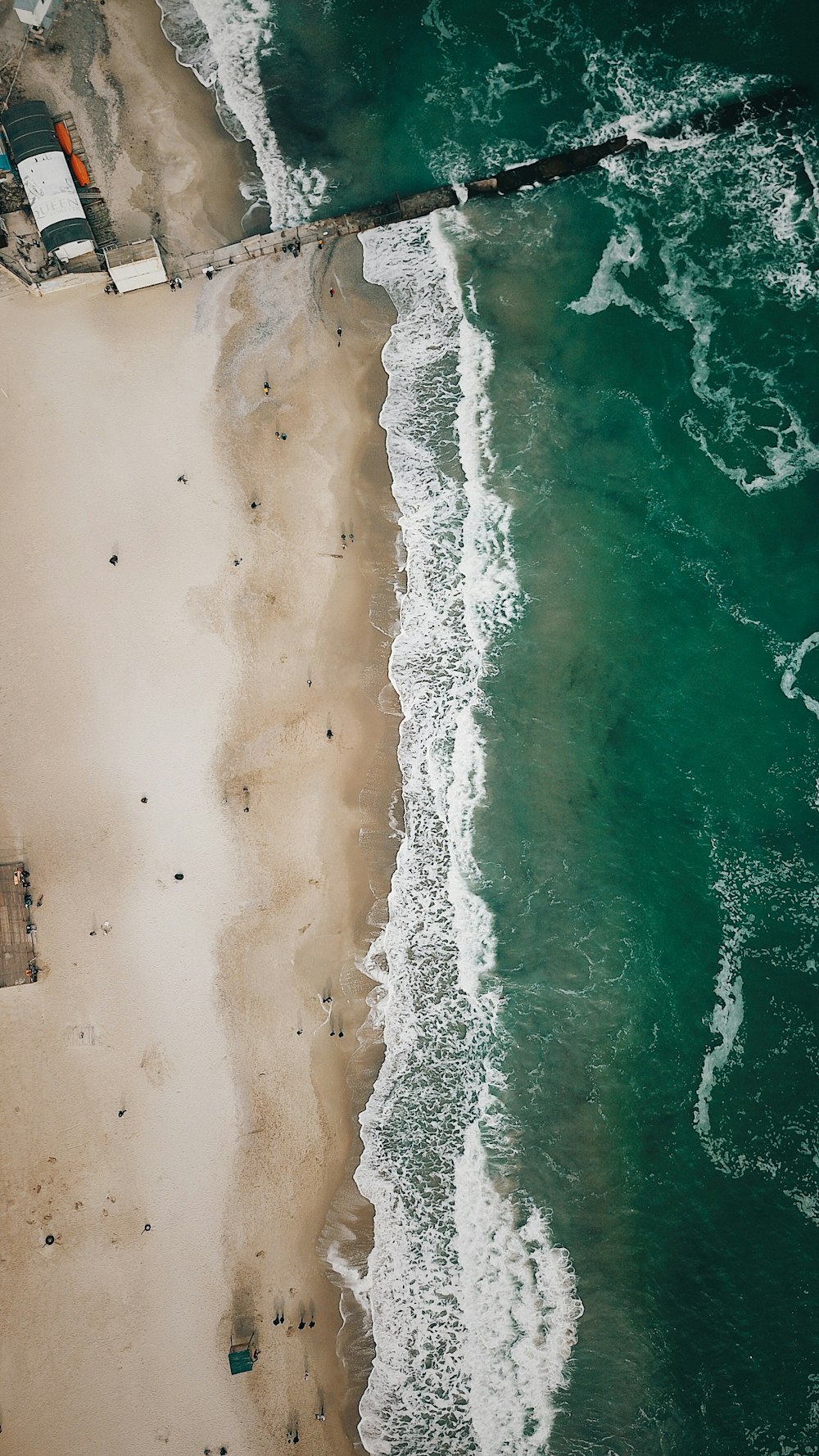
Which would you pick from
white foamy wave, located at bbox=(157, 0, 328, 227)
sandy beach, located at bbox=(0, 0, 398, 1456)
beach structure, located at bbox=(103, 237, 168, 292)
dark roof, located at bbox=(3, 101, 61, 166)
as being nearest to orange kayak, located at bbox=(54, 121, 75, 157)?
dark roof, located at bbox=(3, 101, 61, 166)

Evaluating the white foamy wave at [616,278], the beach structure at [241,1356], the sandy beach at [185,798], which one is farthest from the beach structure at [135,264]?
the beach structure at [241,1356]

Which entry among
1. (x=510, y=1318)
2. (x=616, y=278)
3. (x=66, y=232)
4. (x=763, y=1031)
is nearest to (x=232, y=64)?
(x=66, y=232)

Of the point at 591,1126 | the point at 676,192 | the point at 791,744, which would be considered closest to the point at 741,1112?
the point at 591,1126

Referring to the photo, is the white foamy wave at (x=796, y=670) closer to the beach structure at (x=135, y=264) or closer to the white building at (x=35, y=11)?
the beach structure at (x=135, y=264)

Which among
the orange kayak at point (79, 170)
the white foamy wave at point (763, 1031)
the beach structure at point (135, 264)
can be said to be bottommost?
the white foamy wave at point (763, 1031)

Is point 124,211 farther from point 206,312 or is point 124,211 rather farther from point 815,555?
point 815,555

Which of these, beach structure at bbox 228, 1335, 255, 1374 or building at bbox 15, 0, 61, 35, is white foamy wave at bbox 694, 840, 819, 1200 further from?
building at bbox 15, 0, 61, 35
